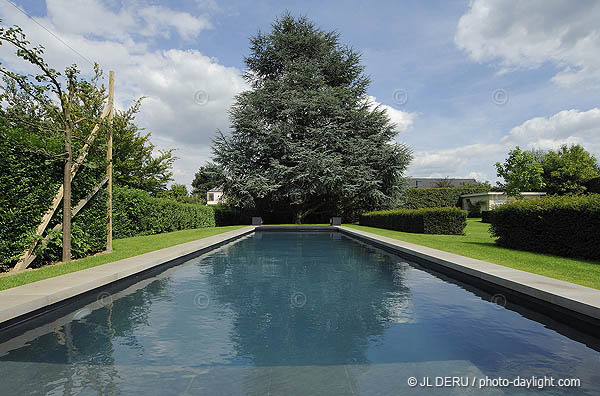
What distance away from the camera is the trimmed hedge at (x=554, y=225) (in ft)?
29.3

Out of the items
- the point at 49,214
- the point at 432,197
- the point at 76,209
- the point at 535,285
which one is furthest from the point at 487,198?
the point at 49,214

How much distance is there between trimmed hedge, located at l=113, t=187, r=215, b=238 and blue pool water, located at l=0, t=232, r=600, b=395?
26.5 ft

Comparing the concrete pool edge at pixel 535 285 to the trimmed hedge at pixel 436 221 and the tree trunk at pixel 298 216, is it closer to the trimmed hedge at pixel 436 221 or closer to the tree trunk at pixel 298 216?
the trimmed hedge at pixel 436 221

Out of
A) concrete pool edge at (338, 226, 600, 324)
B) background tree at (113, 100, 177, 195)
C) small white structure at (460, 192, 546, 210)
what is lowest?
concrete pool edge at (338, 226, 600, 324)

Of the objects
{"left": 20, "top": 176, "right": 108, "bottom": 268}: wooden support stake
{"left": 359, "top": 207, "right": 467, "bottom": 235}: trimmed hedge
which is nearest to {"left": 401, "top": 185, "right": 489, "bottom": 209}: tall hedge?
{"left": 359, "top": 207, "right": 467, "bottom": 235}: trimmed hedge

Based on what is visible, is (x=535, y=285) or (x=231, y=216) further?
(x=231, y=216)

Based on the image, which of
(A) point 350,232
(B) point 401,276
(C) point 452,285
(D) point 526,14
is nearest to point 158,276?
(B) point 401,276

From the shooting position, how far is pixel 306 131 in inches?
1128

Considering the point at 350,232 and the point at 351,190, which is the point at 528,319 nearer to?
the point at 350,232

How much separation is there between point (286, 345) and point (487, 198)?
133 ft

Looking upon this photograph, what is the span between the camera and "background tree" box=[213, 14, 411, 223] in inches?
1057

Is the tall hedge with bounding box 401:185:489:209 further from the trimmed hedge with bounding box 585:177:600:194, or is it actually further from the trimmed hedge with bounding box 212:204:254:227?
the trimmed hedge with bounding box 212:204:254:227

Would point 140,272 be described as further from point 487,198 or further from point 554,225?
point 487,198

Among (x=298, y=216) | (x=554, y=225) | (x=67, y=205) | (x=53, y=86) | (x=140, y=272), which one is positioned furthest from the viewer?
(x=298, y=216)
